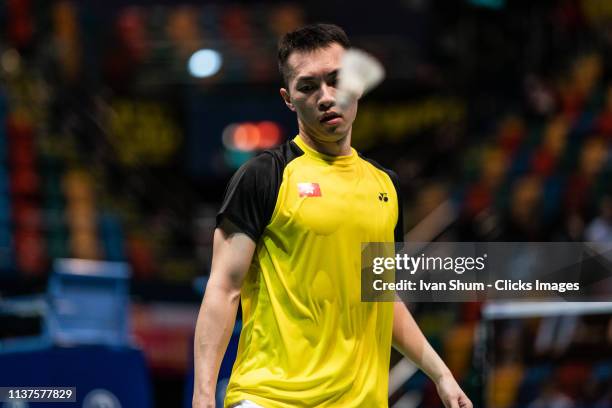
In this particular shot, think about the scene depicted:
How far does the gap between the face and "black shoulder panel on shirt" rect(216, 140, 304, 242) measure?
0.20 m

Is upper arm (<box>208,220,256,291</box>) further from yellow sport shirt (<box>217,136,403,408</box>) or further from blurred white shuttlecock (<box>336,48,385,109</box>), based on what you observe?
blurred white shuttlecock (<box>336,48,385,109</box>)

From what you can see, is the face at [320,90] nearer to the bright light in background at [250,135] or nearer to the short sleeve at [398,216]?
the short sleeve at [398,216]

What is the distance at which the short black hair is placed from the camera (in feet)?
11.9

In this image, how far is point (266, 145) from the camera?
21250 mm

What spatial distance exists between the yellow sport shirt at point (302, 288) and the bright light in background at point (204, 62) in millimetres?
16612

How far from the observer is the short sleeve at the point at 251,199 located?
356cm

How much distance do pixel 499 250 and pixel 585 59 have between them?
11551mm

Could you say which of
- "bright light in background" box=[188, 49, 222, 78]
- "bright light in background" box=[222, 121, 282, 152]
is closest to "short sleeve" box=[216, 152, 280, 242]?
"bright light in background" box=[188, 49, 222, 78]

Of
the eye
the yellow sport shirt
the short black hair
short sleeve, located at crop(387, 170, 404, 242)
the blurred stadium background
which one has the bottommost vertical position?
the yellow sport shirt

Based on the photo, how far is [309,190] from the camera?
3.61 metres

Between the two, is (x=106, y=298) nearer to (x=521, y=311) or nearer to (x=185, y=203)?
(x=521, y=311)

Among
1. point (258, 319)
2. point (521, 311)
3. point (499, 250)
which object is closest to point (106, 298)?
point (521, 311)

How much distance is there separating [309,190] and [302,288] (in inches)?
11.5

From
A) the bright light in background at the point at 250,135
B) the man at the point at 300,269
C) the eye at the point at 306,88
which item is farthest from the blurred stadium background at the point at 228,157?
the eye at the point at 306,88
